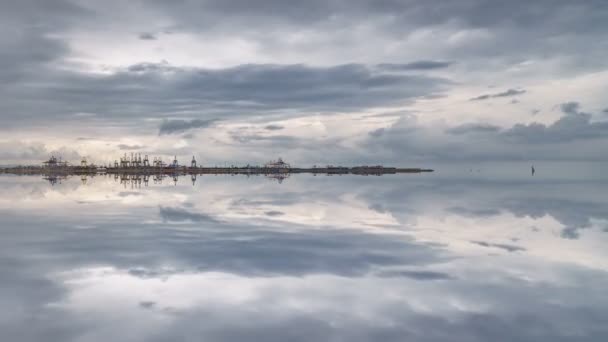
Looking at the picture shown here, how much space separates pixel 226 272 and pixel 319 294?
11.9ft

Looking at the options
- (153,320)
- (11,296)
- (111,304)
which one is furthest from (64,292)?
(153,320)

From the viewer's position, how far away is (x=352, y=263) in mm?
16062

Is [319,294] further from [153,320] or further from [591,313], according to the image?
[591,313]

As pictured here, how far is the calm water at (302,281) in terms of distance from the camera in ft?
32.4

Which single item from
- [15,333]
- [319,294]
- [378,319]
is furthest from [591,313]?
[15,333]

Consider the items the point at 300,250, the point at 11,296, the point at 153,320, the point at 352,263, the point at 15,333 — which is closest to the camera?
the point at 15,333

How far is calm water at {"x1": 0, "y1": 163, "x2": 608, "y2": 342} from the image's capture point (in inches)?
389

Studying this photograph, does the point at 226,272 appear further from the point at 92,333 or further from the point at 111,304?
the point at 92,333

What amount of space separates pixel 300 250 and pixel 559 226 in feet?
51.8

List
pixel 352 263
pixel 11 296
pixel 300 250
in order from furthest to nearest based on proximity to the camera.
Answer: pixel 300 250 → pixel 352 263 → pixel 11 296

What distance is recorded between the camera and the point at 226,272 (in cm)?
1464

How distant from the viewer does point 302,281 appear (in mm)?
Answer: 13680

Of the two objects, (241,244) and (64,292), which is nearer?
(64,292)

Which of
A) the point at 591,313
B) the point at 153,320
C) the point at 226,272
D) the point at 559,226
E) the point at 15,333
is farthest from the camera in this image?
the point at 559,226
